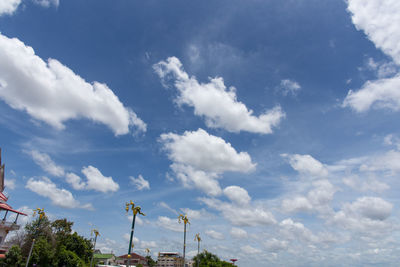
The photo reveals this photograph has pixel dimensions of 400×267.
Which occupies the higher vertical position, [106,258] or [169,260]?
[169,260]

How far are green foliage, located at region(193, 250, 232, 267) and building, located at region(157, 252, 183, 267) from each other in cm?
6358

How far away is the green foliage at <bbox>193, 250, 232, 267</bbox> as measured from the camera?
232 ft

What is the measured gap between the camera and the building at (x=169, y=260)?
136150 mm

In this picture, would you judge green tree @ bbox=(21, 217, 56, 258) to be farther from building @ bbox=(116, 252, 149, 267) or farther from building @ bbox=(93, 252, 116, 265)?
building @ bbox=(116, 252, 149, 267)

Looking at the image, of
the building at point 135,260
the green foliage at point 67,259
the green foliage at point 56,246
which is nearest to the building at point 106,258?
the building at point 135,260

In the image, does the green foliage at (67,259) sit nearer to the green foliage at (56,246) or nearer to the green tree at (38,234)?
the green foliage at (56,246)

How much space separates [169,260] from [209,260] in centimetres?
7611

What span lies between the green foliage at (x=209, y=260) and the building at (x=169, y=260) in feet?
209

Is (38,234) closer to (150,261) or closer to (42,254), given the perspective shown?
(42,254)

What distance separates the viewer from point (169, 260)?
465 feet

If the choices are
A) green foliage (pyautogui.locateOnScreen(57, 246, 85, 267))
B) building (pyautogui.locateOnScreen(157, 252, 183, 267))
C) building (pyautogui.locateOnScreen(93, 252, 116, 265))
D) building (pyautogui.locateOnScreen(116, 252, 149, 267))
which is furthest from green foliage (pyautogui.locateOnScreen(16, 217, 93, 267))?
building (pyautogui.locateOnScreen(157, 252, 183, 267))

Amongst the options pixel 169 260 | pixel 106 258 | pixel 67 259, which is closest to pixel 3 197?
pixel 67 259

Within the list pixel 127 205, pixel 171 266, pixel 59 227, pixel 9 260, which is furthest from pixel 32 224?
pixel 171 266

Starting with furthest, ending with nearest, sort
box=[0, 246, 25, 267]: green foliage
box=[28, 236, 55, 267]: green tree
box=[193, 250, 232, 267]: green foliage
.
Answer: box=[193, 250, 232, 267]: green foliage
box=[28, 236, 55, 267]: green tree
box=[0, 246, 25, 267]: green foliage
